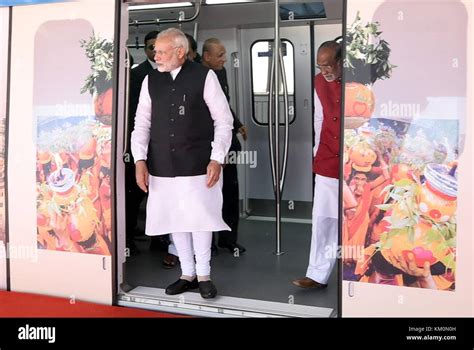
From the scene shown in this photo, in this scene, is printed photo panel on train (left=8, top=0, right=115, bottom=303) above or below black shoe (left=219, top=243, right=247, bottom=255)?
above

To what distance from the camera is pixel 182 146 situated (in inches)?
148

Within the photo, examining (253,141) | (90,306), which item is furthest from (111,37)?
(253,141)

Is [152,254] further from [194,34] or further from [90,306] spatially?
[194,34]

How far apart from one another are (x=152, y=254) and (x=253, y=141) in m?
2.08

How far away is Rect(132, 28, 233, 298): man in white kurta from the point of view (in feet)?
12.4

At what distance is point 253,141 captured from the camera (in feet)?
22.2

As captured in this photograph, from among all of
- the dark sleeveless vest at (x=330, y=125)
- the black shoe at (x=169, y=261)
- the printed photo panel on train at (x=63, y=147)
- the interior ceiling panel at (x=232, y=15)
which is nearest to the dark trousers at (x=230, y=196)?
the black shoe at (x=169, y=261)

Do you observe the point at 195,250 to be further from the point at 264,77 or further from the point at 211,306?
the point at 264,77

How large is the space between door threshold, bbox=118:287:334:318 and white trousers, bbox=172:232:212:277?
18 centimetres

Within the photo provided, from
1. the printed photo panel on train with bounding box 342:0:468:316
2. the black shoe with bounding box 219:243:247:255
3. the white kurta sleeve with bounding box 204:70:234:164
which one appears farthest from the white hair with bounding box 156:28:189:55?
the black shoe with bounding box 219:243:247:255

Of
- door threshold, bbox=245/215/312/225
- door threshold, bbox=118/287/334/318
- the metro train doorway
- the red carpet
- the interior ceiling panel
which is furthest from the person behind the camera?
door threshold, bbox=245/215/312/225

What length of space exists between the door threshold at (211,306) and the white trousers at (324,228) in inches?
17.5

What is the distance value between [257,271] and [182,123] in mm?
1512

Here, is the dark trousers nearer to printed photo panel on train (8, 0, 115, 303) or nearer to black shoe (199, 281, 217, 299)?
black shoe (199, 281, 217, 299)
